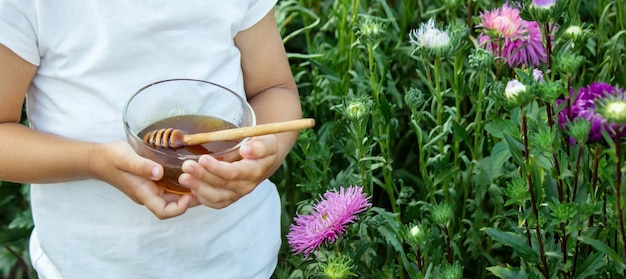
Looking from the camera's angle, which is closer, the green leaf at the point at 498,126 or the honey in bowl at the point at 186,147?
the honey in bowl at the point at 186,147

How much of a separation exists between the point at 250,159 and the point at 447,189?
46 centimetres

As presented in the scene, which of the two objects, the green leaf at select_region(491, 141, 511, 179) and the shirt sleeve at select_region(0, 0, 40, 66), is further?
the green leaf at select_region(491, 141, 511, 179)

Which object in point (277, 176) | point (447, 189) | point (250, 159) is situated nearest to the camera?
point (250, 159)

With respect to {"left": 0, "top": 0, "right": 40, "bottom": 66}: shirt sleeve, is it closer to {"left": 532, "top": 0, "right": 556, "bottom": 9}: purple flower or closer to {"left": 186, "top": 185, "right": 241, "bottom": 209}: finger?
{"left": 186, "top": 185, "right": 241, "bottom": 209}: finger

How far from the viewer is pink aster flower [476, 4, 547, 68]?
4.10ft

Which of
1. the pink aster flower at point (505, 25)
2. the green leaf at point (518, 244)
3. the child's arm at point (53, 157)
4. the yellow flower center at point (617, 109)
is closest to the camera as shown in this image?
the yellow flower center at point (617, 109)

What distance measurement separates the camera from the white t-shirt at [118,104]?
942 millimetres

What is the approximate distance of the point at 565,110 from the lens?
0.97 metres

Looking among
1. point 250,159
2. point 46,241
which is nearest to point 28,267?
point 46,241

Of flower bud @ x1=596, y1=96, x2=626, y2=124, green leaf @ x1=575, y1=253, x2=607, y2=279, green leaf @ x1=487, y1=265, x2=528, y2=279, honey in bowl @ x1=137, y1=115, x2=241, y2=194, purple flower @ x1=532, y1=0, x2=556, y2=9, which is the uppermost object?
flower bud @ x1=596, y1=96, x2=626, y2=124

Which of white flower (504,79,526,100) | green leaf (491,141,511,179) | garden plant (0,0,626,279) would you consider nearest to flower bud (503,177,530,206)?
garden plant (0,0,626,279)

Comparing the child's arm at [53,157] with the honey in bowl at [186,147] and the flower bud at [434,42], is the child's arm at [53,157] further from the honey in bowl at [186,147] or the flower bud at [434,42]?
the flower bud at [434,42]

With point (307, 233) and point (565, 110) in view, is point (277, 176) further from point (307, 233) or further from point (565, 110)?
point (565, 110)

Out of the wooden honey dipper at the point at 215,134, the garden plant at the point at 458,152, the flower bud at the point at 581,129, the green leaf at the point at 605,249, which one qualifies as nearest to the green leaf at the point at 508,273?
the garden plant at the point at 458,152
